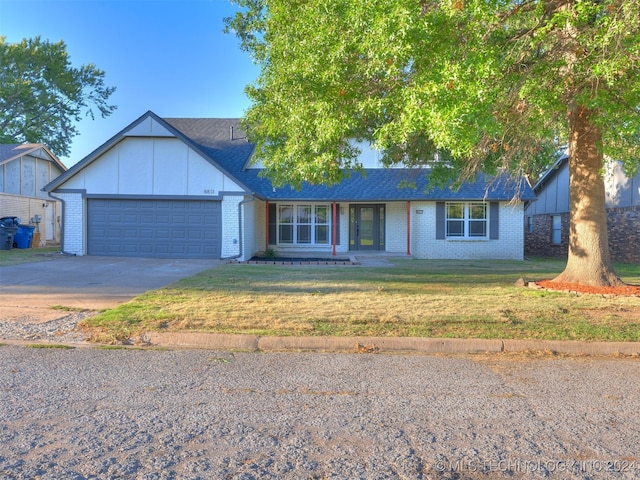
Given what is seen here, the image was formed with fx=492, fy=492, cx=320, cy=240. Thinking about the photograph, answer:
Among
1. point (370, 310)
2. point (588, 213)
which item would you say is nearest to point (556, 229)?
point (588, 213)

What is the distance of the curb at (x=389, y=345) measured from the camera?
6309mm

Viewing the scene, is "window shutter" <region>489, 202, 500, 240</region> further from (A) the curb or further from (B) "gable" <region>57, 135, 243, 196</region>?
(A) the curb

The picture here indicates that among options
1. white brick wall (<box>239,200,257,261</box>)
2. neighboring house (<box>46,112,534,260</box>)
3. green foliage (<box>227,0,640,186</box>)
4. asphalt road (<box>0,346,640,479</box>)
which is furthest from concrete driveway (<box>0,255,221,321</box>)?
green foliage (<box>227,0,640,186</box>)

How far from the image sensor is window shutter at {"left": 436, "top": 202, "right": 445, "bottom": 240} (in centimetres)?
2005

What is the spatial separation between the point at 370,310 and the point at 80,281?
729 cm

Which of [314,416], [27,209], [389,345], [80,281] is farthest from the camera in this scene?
Result: [27,209]

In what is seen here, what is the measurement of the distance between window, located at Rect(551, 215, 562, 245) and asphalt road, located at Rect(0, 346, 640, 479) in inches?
828

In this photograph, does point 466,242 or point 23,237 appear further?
point 23,237

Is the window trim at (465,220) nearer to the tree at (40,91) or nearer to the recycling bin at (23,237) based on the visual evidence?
the recycling bin at (23,237)

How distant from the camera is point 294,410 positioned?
428 centimetres

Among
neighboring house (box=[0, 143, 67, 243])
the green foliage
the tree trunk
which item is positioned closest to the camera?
Answer: the green foliage

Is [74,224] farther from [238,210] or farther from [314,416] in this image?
[314,416]

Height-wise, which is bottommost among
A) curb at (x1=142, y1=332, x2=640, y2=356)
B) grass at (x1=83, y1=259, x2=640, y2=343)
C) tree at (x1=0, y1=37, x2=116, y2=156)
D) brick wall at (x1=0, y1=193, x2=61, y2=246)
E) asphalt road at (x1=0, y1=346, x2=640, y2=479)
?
asphalt road at (x1=0, y1=346, x2=640, y2=479)

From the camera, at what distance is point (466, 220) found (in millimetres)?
20125
